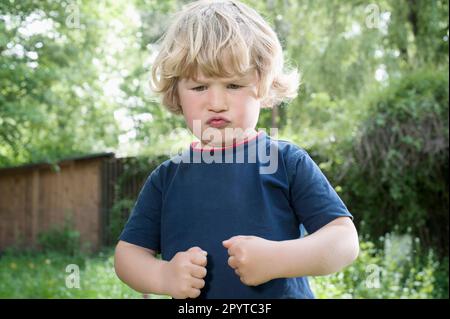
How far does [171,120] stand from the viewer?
57.2 feet

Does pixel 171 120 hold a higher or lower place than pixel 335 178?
higher

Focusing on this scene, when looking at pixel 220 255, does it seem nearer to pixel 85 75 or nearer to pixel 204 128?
pixel 204 128

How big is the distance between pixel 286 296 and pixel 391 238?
231 inches

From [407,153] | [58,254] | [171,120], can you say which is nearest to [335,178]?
[407,153]

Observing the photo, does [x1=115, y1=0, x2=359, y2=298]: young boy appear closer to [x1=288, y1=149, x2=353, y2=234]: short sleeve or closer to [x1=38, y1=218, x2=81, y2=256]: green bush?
[x1=288, y1=149, x2=353, y2=234]: short sleeve

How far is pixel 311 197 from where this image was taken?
54.7 inches

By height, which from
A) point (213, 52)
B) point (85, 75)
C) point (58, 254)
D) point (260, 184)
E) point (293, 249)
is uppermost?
point (85, 75)

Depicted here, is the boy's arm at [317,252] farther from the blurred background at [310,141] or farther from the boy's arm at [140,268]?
the blurred background at [310,141]

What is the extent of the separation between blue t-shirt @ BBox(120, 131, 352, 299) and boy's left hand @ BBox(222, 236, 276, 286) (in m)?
0.10

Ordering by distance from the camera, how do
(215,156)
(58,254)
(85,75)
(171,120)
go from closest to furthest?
(215,156), (85,75), (58,254), (171,120)

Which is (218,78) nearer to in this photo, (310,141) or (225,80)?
(225,80)

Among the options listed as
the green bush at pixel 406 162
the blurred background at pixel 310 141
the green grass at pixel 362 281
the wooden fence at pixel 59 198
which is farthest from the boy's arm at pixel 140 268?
the wooden fence at pixel 59 198

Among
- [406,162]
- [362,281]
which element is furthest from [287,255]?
[406,162]

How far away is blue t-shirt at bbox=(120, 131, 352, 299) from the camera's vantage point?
138 centimetres
